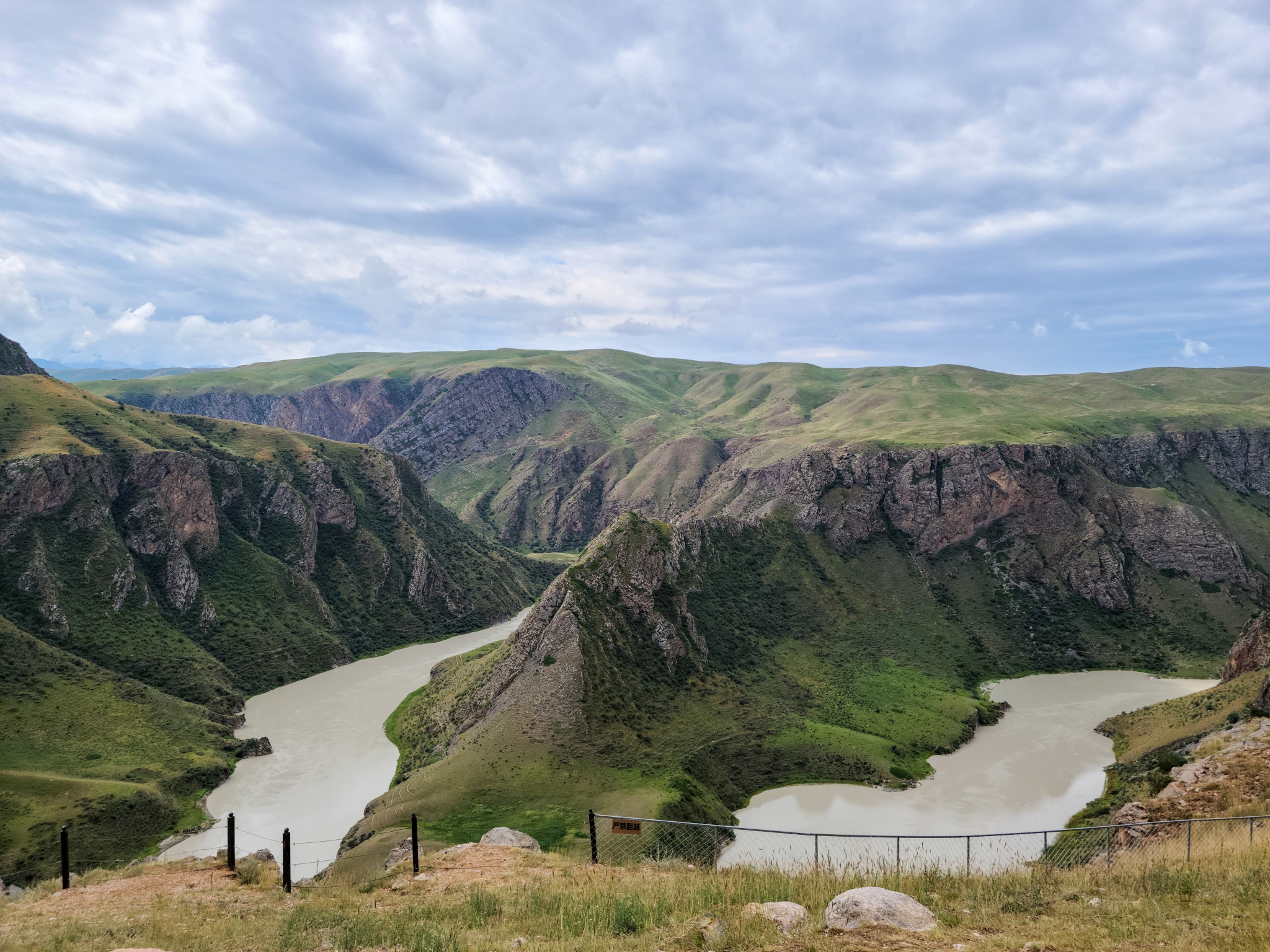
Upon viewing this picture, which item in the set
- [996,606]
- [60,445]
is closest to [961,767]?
[996,606]

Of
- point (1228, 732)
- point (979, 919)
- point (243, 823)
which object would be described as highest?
point (979, 919)

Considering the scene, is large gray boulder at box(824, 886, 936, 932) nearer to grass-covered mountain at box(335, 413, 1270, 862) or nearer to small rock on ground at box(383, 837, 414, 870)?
small rock on ground at box(383, 837, 414, 870)

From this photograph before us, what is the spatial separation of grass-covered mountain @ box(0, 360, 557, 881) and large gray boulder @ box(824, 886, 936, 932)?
6692 cm

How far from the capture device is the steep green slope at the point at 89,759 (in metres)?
58.0

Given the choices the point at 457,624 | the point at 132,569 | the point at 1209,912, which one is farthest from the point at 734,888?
the point at 457,624

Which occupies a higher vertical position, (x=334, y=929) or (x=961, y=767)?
(x=334, y=929)

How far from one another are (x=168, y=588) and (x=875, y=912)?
12343 centimetres

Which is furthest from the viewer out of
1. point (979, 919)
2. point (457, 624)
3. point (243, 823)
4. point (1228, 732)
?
point (457, 624)

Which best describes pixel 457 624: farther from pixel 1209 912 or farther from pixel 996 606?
pixel 1209 912

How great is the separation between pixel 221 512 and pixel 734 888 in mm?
138142

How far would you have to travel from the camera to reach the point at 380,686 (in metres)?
106

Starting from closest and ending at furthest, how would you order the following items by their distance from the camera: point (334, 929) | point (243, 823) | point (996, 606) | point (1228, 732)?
1. point (334, 929)
2. point (1228, 732)
3. point (243, 823)
4. point (996, 606)

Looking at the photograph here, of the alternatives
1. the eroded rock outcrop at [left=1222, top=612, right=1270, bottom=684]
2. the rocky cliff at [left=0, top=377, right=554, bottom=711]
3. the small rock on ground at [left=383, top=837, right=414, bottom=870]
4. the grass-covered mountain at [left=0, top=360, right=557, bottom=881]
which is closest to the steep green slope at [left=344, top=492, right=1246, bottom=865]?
the small rock on ground at [left=383, top=837, right=414, bottom=870]

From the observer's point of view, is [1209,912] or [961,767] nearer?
[1209,912]
